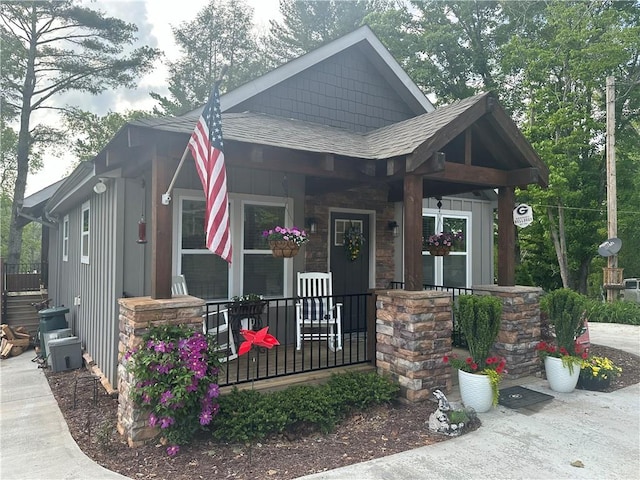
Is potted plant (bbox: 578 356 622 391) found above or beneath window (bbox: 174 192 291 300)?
beneath

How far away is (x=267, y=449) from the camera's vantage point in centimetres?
331

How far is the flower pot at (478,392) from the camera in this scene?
13.1ft

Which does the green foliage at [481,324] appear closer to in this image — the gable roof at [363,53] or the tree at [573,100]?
the gable roof at [363,53]

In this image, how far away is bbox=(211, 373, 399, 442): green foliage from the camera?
3.43m

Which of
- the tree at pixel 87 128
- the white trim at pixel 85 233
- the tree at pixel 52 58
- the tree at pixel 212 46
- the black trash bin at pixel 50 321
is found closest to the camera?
the white trim at pixel 85 233

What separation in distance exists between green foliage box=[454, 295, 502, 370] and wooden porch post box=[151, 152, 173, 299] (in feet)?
9.51

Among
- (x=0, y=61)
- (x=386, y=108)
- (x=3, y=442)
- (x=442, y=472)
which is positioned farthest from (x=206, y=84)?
(x=442, y=472)

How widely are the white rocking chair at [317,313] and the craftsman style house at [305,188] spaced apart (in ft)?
0.86

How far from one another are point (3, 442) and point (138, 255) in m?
2.19

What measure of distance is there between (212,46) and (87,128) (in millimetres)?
7939

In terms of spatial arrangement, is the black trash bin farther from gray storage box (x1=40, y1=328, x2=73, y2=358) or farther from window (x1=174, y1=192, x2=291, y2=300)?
window (x1=174, y1=192, x2=291, y2=300)

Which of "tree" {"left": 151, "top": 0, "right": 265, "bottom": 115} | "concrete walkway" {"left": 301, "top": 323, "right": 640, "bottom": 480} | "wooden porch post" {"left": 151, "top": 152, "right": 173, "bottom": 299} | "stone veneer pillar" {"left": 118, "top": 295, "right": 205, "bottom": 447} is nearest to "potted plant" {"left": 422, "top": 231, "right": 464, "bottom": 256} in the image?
"concrete walkway" {"left": 301, "top": 323, "right": 640, "bottom": 480}

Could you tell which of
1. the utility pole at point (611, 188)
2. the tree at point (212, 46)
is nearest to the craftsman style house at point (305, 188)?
the utility pole at point (611, 188)

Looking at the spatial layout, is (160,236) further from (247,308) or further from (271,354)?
(271,354)
